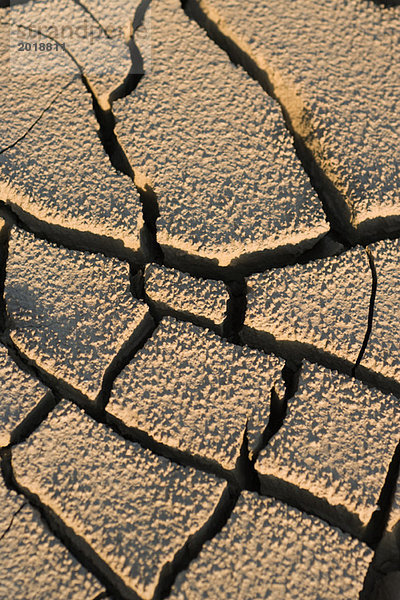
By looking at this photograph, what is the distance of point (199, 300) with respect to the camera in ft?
4.24

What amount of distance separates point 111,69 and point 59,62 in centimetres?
16

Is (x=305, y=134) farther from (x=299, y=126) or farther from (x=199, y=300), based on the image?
(x=199, y=300)

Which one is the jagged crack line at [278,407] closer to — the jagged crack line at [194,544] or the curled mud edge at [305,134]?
the jagged crack line at [194,544]

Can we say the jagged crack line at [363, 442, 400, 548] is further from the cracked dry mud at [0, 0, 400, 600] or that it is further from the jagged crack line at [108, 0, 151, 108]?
the jagged crack line at [108, 0, 151, 108]

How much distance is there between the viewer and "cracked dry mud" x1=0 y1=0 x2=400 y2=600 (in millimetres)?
1092

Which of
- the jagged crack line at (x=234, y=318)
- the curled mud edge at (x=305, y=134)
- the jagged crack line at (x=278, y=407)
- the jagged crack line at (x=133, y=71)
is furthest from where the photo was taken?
the jagged crack line at (x=133, y=71)

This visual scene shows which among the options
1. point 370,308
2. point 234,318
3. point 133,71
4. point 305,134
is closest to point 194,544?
point 234,318

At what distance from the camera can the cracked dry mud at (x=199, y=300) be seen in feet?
3.58

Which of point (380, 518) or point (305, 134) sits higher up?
point (305, 134)

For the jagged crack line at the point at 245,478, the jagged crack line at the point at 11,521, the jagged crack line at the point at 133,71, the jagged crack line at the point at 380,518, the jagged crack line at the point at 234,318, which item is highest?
the jagged crack line at the point at 133,71

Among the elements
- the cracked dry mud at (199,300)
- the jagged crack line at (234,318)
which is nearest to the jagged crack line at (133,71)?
the cracked dry mud at (199,300)

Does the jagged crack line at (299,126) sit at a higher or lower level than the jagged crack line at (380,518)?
higher

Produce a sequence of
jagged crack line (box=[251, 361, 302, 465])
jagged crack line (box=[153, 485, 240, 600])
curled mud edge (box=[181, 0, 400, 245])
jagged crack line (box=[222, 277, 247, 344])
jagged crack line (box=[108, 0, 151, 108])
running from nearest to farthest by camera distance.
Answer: jagged crack line (box=[153, 485, 240, 600]) < jagged crack line (box=[251, 361, 302, 465]) < jagged crack line (box=[222, 277, 247, 344]) < curled mud edge (box=[181, 0, 400, 245]) < jagged crack line (box=[108, 0, 151, 108])

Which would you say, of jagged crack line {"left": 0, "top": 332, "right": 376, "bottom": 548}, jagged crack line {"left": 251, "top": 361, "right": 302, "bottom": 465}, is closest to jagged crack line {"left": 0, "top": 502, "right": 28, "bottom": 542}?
jagged crack line {"left": 0, "top": 332, "right": 376, "bottom": 548}
